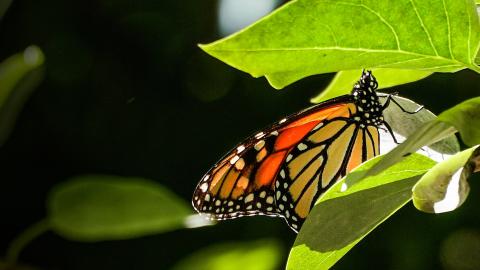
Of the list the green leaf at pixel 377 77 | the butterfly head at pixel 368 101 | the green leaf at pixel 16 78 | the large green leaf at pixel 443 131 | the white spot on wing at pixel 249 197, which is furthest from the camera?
the white spot on wing at pixel 249 197

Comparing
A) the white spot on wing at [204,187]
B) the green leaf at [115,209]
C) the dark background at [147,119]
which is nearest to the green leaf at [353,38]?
the green leaf at [115,209]

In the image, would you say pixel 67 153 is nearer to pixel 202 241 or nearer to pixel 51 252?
pixel 51 252

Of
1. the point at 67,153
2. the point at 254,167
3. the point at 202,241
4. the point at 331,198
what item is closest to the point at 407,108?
the point at 331,198

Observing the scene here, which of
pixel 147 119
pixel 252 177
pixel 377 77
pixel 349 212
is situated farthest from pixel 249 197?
pixel 147 119

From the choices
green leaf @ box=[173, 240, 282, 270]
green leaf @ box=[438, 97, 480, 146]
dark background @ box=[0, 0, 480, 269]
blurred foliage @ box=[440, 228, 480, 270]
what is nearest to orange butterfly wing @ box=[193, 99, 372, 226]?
green leaf @ box=[173, 240, 282, 270]

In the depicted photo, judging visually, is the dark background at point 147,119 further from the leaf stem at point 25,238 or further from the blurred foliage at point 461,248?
the leaf stem at point 25,238

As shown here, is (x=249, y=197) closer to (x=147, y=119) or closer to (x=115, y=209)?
(x=115, y=209)
